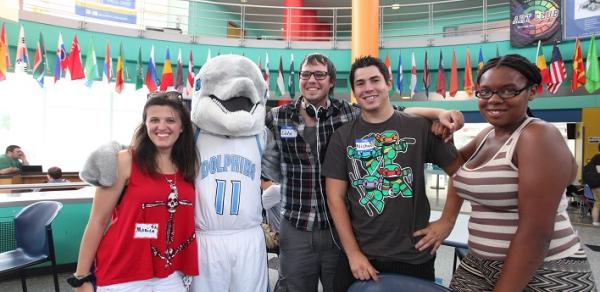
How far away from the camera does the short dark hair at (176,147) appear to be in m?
1.64

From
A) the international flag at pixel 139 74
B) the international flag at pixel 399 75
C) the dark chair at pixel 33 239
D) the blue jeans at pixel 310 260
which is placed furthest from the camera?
the international flag at pixel 399 75

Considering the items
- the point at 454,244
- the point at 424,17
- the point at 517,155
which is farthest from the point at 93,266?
the point at 424,17

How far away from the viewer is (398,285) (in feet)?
4.20

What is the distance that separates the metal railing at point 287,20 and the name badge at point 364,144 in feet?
19.6

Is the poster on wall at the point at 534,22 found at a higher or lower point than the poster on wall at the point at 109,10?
lower

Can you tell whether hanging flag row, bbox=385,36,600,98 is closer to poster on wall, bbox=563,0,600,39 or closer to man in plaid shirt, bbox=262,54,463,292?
poster on wall, bbox=563,0,600,39

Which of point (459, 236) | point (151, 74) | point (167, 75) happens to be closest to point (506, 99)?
point (459, 236)

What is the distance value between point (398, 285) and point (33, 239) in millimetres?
2740

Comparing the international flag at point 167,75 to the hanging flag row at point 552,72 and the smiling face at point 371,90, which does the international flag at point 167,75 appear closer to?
the hanging flag row at point 552,72

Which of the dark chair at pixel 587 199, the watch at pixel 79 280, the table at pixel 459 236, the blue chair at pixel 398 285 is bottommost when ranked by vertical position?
the dark chair at pixel 587 199

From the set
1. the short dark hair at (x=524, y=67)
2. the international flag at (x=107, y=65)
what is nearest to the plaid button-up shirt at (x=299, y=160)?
the short dark hair at (x=524, y=67)

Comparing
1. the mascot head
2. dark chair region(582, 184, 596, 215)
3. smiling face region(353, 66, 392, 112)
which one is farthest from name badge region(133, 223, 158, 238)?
dark chair region(582, 184, 596, 215)

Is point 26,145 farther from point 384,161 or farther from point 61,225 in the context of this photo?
point 384,161

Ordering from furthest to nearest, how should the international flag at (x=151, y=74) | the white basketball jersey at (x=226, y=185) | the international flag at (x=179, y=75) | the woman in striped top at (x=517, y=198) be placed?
the international flag at (x=179, y=75), the international flag at (x=151, y=74), the white basketball jersey at (x=226, y=185), the woman in striped top at (x=517, y=198)
